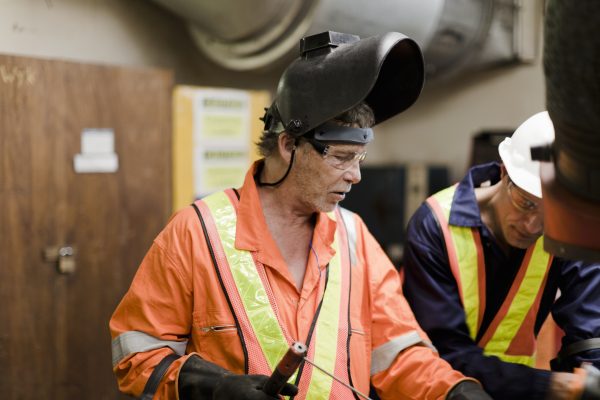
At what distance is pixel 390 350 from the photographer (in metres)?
1.56

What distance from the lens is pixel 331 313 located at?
59.5 inches

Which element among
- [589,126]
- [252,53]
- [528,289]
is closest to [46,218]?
[252,53]

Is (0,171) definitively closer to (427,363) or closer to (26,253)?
(26,253)

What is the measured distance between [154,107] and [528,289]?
5.44ft

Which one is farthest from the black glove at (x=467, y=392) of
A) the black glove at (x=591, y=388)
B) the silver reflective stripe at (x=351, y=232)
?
the black glove at (x=591, y=388)

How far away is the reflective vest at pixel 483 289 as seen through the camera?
176 centimetres

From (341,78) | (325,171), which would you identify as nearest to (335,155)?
(325,171)

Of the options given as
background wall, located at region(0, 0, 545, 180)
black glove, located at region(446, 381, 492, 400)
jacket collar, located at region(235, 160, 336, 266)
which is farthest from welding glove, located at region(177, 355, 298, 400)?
background wall, located at region(0, 0, 545, 180)

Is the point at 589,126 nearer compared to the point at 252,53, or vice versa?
the point at 589,126

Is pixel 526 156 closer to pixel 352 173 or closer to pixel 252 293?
pixel 352 173

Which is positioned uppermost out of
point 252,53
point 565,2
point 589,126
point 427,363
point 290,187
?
point 252,53

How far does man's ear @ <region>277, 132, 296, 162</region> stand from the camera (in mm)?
1552

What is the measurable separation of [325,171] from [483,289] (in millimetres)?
607

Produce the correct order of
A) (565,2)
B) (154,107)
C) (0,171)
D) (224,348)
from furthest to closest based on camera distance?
(154,107) < (0,171) < (224,348) < (565,2)
